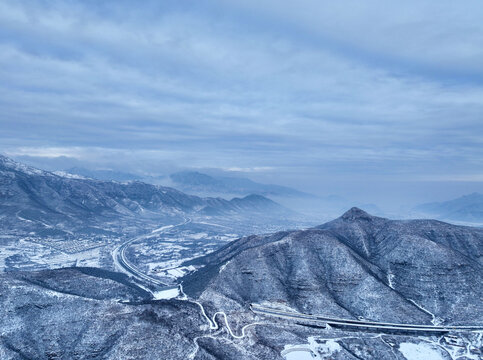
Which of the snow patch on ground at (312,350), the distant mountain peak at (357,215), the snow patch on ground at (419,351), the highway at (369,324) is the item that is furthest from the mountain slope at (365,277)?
the distant mountain peak at (357,215)

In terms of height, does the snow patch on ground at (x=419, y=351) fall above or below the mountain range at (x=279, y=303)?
below

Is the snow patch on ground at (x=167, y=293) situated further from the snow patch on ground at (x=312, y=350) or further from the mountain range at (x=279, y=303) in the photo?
the snow patch on ground at (x=312, y=350)

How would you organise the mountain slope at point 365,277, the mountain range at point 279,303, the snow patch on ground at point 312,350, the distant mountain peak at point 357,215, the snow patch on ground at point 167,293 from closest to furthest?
the mountain range at point 279,303, the snow patch on ground at point 312,350, the mountain slope at point 365,277, the snow patch on ground at point 167,293, the distant mountain peak at point 357,215

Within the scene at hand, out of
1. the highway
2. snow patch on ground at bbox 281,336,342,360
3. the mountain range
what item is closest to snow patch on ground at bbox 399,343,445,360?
the mountain range

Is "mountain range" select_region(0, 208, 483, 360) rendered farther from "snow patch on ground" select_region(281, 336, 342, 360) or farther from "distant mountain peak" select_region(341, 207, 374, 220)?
"distant mountain peak" select_region(341, 207, 374, 220)

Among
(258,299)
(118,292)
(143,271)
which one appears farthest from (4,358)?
(143,271)

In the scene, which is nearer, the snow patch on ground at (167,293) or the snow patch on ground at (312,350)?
the snow patch on ground at (312,350)

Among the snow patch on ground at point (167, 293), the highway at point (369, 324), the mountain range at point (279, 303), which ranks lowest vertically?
the snow patch on ground at point (167, 293)
